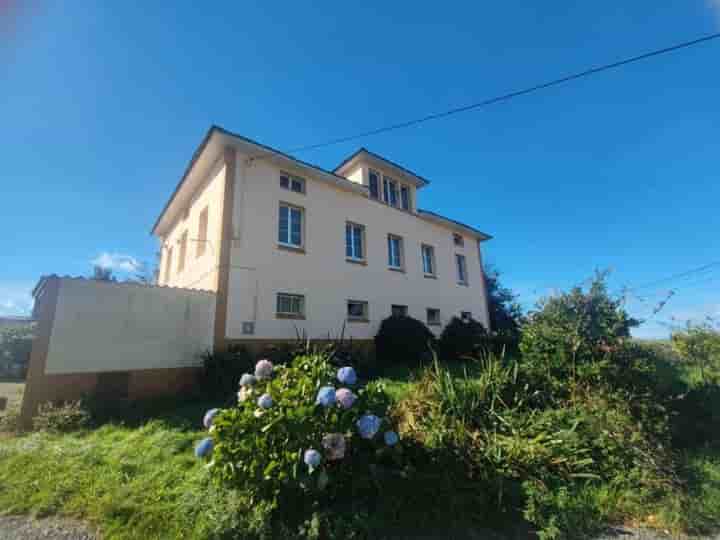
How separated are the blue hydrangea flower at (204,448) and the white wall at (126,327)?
6.08 metres

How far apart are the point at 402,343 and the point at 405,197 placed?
26.1 feet

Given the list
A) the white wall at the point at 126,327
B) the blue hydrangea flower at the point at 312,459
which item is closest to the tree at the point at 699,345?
the blue hydrangea flower at the point at 312,459

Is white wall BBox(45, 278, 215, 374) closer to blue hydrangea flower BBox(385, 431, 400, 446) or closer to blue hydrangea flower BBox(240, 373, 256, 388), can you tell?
blue hydrangea flower BBox(240, 373, 256, 388)

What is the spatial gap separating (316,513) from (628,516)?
3217 millimetres

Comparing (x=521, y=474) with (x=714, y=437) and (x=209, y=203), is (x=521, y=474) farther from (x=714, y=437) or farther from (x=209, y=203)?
(x=209, y=203)

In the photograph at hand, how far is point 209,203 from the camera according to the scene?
34.0ft

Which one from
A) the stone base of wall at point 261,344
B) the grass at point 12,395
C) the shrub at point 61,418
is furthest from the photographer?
the stone base of wall at point 261,344

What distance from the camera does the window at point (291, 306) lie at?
9.78 m

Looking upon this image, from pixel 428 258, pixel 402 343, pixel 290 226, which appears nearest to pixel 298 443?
pixel 290 226

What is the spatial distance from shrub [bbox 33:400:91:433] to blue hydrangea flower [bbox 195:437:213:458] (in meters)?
5.08

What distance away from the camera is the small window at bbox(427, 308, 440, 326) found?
48.9ft

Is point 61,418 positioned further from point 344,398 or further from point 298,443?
point 344,398

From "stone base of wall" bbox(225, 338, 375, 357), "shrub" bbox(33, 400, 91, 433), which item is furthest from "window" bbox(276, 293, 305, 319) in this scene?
"shrub" bbox(33, 400, 91, 433)

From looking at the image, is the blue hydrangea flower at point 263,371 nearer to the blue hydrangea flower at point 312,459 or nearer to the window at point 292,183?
the blue hydrangea flower at point 312,459
